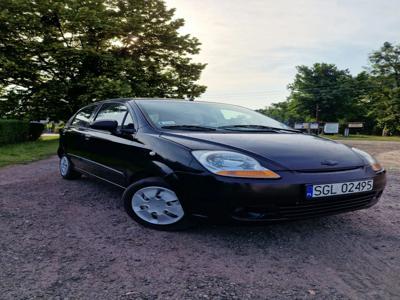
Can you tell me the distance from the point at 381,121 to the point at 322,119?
8640mm

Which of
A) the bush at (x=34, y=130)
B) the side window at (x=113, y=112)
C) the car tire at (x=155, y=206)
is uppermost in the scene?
the side window at (x=113, y=112)

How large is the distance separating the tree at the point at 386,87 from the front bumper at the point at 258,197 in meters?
45.9

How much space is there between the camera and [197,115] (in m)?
3.70

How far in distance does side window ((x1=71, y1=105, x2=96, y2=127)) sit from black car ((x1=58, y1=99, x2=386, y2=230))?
97 cm

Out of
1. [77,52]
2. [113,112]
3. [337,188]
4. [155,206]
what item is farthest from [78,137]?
[77,52]

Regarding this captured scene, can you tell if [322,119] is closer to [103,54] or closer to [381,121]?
[381,121]

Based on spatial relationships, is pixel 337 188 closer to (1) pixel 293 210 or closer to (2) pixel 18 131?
(1) pixel 293 210

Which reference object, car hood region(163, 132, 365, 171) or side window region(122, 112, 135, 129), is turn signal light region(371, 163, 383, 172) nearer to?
car hood region(163, 132, 365, 171)

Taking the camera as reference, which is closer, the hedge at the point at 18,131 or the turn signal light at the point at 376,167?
the turn signal light at the point at 376,167

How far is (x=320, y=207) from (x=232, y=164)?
0.78 metres

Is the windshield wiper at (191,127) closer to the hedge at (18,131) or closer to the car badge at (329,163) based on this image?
the car badge at (329,163)

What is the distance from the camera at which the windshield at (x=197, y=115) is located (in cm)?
344

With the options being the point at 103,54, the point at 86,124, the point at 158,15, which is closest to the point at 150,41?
the point at 158,15

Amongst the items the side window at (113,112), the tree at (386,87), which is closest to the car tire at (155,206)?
the side window at (113,112)
